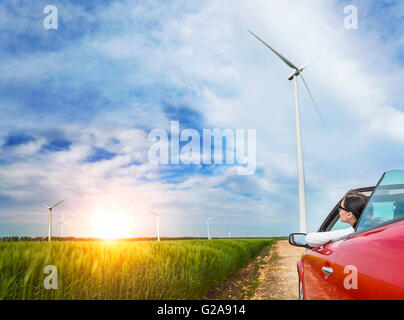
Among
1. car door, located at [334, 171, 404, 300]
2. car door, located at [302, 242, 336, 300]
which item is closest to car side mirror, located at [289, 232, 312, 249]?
car door, located at [302, 242, 336, 300]

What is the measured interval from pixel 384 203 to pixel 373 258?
35.1 inches

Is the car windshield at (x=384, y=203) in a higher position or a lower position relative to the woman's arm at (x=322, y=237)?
higher

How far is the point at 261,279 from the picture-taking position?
11523 mm

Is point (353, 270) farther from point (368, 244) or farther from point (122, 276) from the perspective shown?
point (122, 276)

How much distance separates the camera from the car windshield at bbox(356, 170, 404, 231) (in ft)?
6.88

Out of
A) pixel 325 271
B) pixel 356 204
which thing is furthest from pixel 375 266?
pixel 356 204

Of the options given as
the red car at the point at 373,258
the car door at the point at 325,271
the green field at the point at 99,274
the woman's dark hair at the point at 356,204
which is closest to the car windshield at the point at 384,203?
the red car at the point at 373,258

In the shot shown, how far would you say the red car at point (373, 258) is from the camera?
1.32 metres

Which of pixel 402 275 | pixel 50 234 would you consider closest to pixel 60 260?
pixel 402 275

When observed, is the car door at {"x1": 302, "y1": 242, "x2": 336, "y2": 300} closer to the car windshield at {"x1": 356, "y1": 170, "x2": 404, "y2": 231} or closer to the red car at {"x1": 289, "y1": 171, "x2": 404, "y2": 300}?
→ the red car at {"x1": 289, "y1": 171, "x2": 404, "y2": 300}

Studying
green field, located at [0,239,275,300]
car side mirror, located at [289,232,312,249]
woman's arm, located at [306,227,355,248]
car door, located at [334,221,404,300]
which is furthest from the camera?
green field, located at [0,239,275,300]

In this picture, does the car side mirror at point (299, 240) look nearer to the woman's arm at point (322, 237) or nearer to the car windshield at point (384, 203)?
the woman's arm at point (322, 237)
